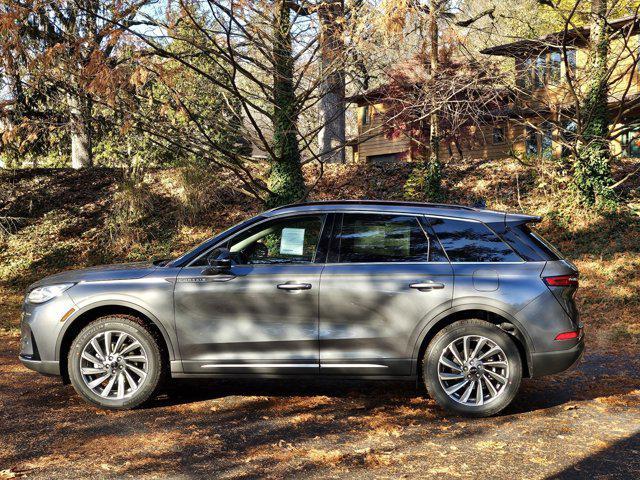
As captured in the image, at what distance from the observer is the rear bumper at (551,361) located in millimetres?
5508

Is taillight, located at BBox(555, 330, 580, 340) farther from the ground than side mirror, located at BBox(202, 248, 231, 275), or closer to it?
closer to it

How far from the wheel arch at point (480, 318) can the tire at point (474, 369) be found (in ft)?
0.26

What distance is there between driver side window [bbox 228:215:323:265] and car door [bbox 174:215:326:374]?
2 centimetres

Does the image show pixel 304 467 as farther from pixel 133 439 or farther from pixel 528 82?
pixel 528 82

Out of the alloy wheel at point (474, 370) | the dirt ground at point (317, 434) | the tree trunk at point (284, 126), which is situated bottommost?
the dirt ground at point (317, 434)

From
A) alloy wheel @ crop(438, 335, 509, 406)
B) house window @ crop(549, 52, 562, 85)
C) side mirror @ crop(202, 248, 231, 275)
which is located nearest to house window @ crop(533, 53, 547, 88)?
house window @ crop(549, 52, 562, 85)

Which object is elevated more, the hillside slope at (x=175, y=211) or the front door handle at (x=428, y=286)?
the hillside slope at (x=175, y=211)

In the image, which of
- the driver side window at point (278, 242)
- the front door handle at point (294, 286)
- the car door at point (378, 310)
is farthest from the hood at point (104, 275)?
the car door at point (378, 310)

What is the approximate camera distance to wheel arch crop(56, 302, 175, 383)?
230 inches

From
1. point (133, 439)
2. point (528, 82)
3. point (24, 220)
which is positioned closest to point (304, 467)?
point (133, 439)

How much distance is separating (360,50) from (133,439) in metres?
6.12

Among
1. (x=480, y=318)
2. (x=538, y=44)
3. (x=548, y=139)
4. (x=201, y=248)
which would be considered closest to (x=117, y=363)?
(x=201, y=248)

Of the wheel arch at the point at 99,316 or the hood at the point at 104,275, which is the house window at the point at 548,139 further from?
the wheel arch at the point at 99,316

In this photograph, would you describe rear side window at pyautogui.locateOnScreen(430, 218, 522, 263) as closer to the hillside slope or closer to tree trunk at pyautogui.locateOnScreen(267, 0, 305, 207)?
tree trunk at pyautogui.locateOnScreen(267, 0, 305, 207)
